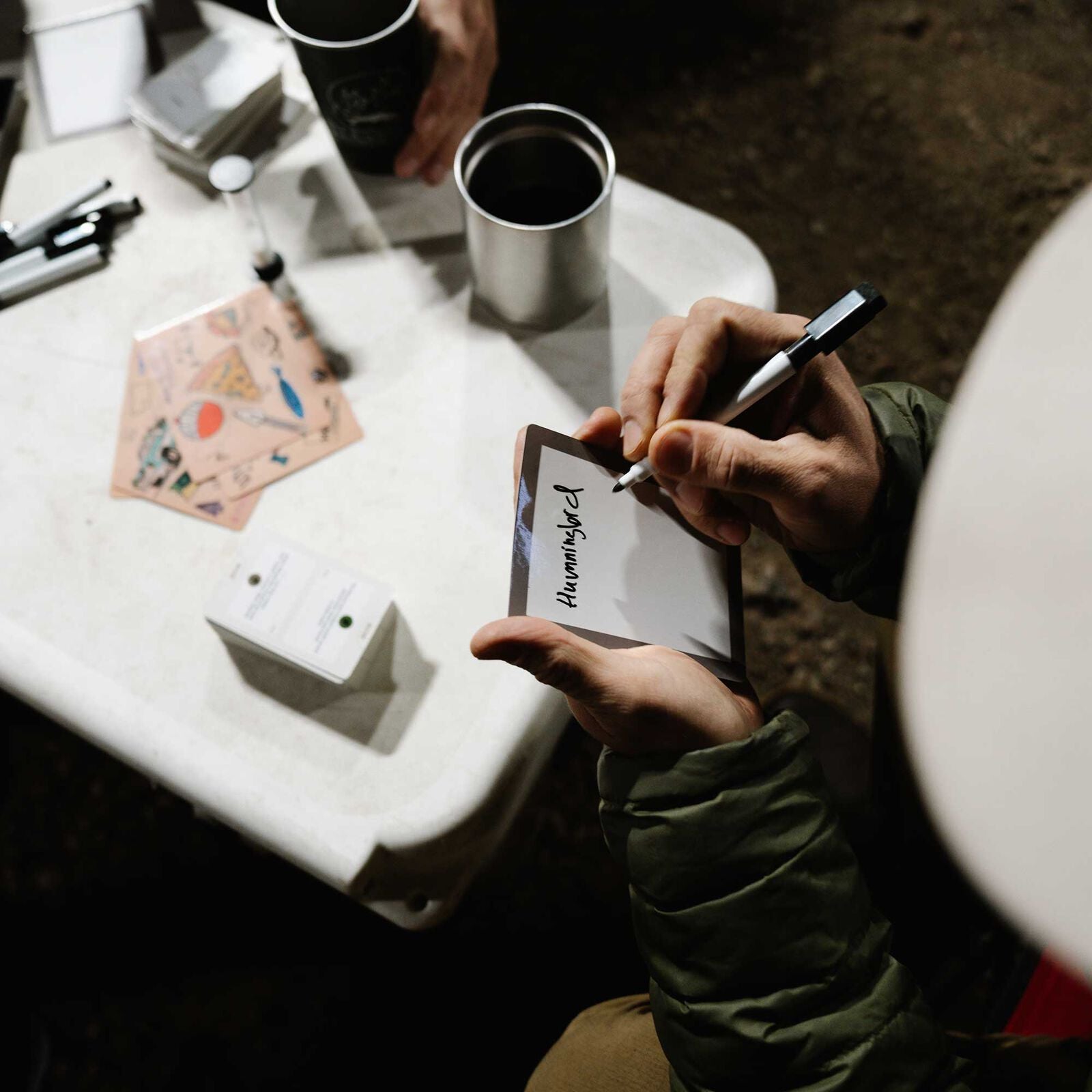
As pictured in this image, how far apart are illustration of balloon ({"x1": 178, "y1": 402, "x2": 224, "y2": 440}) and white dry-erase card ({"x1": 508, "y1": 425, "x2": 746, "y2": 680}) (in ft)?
1.00

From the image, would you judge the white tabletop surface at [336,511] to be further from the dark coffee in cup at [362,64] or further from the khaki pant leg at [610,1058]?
the khaki pant leg at [610,1058]

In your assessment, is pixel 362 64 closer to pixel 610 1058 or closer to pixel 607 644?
pixel 607 644

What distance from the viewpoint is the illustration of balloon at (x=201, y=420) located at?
29.0 inches

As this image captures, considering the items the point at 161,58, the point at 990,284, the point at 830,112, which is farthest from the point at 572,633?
the point at 830,112

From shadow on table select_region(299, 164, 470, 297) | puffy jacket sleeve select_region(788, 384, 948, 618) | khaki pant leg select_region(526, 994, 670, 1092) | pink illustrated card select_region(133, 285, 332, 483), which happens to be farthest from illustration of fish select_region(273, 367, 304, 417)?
khaki pant leg select_region(526, 994, 670, 1092)

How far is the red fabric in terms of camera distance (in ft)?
2.14

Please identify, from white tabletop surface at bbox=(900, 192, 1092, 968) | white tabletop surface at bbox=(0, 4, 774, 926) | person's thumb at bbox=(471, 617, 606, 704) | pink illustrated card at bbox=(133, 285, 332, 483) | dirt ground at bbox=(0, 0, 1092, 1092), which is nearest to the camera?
white tabletop surface at bbox=(900, 192, 1092, 968)

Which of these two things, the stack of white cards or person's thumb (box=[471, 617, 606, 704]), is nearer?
person's thumb (box=[471, 617, 606, 704])

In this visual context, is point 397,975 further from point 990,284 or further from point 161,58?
point 990,284

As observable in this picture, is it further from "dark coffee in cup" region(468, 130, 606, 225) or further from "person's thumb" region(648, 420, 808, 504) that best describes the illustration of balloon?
"person's thumb" region(648, 420, 808, 504)

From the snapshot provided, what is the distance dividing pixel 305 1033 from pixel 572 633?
36.9 inches

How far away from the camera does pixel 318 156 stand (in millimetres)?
843

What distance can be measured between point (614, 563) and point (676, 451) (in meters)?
0.09

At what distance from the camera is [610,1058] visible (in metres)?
0.66
